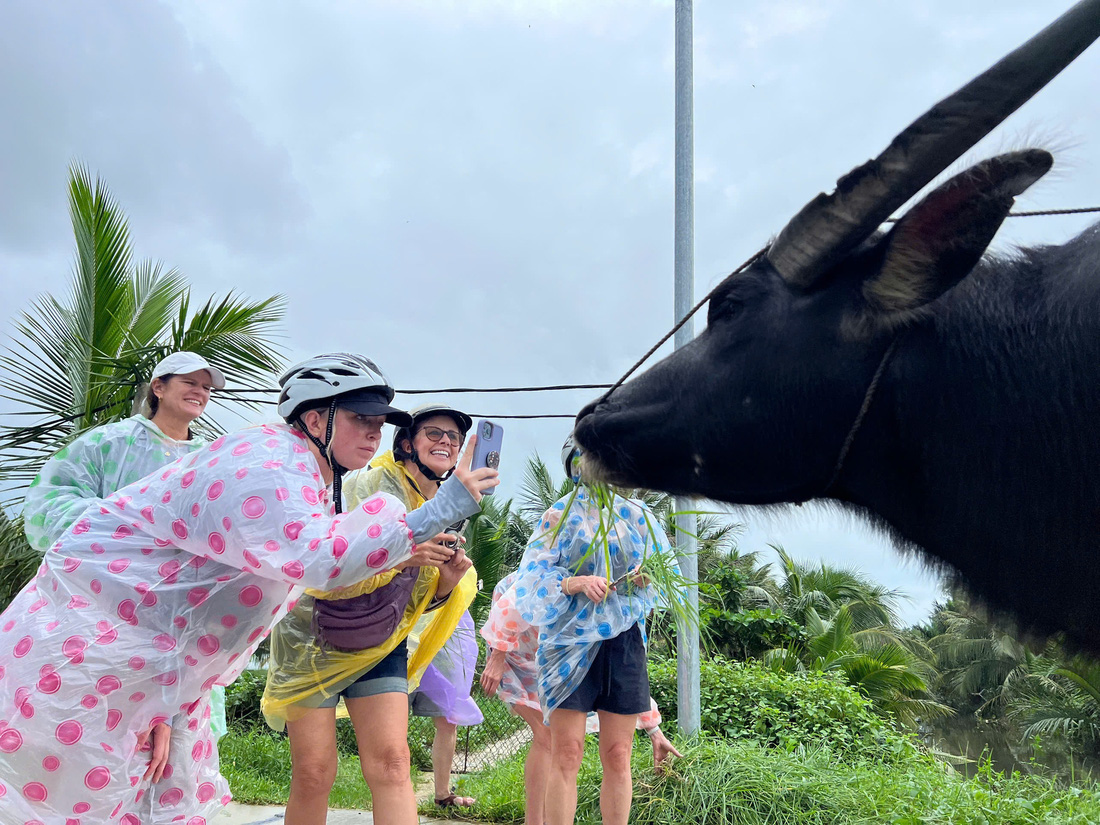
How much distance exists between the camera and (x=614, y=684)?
4059 mm

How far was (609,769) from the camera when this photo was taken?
13.1 ft

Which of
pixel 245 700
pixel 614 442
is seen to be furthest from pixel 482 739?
pixel 614 442

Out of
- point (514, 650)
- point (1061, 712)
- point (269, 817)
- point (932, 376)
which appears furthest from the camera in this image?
point (1061, 712)

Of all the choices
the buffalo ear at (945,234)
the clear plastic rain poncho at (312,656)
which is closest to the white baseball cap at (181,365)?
the clear plastic rain poncho at (312,656)

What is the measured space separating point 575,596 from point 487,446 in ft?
6.00

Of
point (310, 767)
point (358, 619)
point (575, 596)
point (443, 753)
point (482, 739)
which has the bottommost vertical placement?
point (482, 739)

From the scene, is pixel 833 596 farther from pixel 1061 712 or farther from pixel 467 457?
pixel 467 457

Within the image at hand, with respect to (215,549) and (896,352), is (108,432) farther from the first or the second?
(896,352)

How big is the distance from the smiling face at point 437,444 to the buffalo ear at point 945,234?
2.41 meters

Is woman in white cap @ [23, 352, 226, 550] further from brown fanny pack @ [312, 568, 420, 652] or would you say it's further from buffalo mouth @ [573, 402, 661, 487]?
buffalo mouth @ [573, 402, 661, 487]

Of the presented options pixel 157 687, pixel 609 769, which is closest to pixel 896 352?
pixel 157 687

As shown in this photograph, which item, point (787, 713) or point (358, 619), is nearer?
point (358, 619)

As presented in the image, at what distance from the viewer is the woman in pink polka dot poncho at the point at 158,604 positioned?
2.26 metres

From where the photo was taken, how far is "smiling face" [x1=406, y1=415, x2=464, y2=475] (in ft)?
12.3
